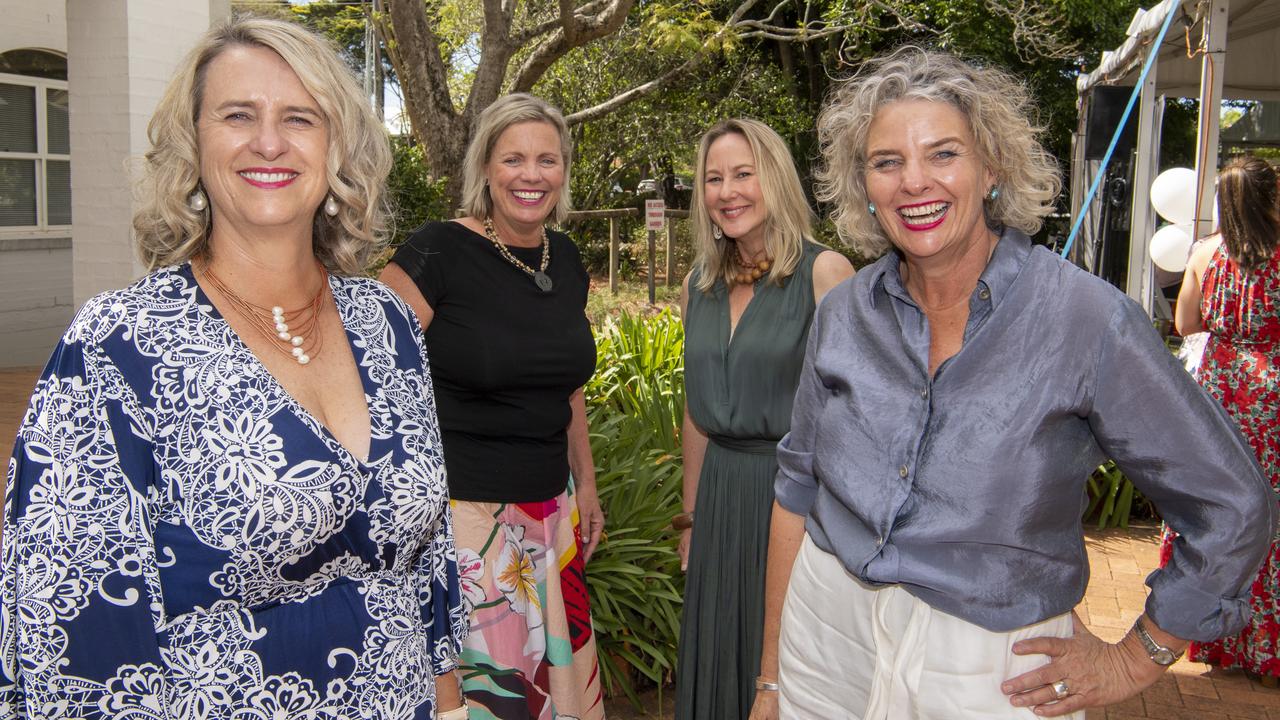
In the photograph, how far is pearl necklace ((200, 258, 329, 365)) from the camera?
1.95 m

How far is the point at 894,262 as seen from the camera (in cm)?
219

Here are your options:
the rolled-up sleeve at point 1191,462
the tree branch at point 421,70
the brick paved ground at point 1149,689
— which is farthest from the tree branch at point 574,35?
the rolled-up sleeve at point 1191,462

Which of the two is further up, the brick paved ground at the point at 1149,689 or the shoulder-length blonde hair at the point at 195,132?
the shoulder-length blonde hair at the point at 195,132

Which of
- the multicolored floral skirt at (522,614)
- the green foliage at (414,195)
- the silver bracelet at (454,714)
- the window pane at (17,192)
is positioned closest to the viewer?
the silver bracelet at (454,714)

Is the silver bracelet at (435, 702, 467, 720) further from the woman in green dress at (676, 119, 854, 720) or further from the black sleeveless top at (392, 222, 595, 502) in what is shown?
the woman in green dress at (676, 119, 854, 720)

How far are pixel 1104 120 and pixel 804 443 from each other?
29.4ft

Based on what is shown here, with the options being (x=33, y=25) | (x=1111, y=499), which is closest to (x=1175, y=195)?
(x=1111, y=499)

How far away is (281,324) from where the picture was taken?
1979mm

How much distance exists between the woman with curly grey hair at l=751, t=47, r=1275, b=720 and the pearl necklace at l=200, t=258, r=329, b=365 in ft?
3.44

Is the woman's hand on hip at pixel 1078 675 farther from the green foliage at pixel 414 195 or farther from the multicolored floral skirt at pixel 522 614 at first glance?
the green foliage at pixel 414 195

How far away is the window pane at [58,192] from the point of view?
38.6 feet

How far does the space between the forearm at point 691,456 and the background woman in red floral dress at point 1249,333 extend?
2.12 metres

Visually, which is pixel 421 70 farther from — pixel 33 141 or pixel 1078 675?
pixel 1078 675

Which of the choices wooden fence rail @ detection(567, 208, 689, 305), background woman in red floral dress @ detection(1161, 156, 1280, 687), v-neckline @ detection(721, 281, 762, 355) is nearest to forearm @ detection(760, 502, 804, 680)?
v-neckline @ detection(721, 281, 762, 355)
